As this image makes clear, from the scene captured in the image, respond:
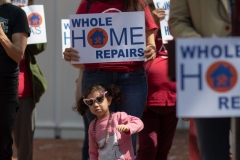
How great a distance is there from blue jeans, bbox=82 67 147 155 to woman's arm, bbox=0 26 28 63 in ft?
2.24

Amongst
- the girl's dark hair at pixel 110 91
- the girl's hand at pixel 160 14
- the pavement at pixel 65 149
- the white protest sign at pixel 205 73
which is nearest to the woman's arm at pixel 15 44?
the girl's dark hair at pixel 110 91

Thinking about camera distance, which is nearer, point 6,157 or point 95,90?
point 95,90

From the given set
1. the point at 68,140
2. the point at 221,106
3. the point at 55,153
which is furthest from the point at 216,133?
the point at 68,140

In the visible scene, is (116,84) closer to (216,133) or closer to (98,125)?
(98,125)

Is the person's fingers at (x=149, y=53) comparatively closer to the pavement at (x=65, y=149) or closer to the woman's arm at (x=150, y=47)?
the woman's arm at (x=150, y=47)

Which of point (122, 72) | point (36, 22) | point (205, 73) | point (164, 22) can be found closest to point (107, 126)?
point (122, 72)

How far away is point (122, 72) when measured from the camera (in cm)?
588

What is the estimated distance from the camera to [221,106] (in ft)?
13.5

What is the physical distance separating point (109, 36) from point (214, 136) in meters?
1.62

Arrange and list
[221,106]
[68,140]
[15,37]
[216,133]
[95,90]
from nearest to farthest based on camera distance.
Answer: [221,106], [216,133], [95,90], [15,37], [68,140]

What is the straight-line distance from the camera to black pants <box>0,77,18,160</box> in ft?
20.8

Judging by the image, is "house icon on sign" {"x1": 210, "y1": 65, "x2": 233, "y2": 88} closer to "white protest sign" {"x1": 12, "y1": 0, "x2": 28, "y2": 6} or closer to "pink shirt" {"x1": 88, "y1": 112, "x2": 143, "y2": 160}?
"pink shirt" {"x1": 88, "y1": 112, "x2": 143, "y2": 160}

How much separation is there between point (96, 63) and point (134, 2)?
574 millimetres

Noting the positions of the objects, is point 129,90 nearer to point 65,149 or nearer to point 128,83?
point 128,83
